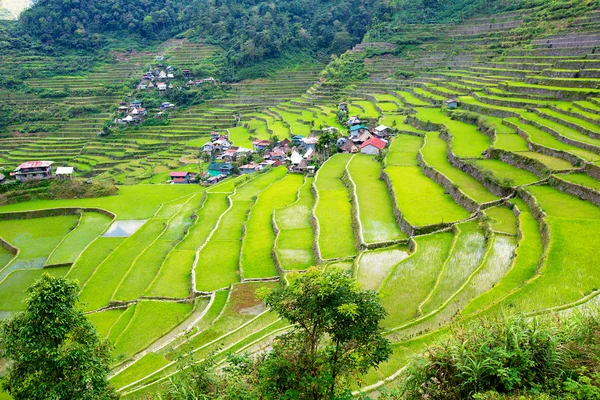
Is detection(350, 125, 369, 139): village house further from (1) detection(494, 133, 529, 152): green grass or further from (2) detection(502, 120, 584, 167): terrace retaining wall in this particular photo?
(2) detection(502, 120, 584, 167): terrace retaining wall

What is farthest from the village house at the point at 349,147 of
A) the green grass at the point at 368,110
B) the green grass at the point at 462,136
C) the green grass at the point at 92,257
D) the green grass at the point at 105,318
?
the green grass at the point at 105,318

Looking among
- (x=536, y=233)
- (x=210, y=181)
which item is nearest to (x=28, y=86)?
(x=210, y=181)

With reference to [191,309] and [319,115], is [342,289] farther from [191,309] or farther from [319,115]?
[319,115]

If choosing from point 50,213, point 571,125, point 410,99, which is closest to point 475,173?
point 571,125

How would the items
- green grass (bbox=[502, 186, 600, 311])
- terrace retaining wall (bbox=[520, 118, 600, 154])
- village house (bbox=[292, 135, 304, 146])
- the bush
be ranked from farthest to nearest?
village house (bbox=[292, 135, 304, 146])
terrace retaining wall (bbox=[520, 118, 600, 154])
green grass (bbox=[502, 186, 600, 311])
the bush

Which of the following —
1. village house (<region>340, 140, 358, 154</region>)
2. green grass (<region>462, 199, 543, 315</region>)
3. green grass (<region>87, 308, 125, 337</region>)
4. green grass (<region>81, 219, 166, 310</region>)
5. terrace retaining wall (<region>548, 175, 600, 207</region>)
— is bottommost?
green grass (<region>81, 219, 166, 310</region>)

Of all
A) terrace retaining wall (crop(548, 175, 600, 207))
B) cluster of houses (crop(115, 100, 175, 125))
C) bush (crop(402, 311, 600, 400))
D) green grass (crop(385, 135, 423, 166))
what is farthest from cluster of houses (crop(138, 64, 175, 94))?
bush (crop(402, 311, 600, 400))

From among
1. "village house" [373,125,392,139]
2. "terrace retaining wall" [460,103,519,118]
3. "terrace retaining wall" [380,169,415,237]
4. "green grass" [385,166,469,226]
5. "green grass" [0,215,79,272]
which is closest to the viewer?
"terrace retaining wall" [380,169,415,237]

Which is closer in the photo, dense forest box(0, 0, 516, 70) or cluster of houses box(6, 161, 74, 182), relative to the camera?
cluster of houses box(6, 161, 74, 182)

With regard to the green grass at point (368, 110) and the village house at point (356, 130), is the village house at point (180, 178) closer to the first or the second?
the village house at point (356, 130)
